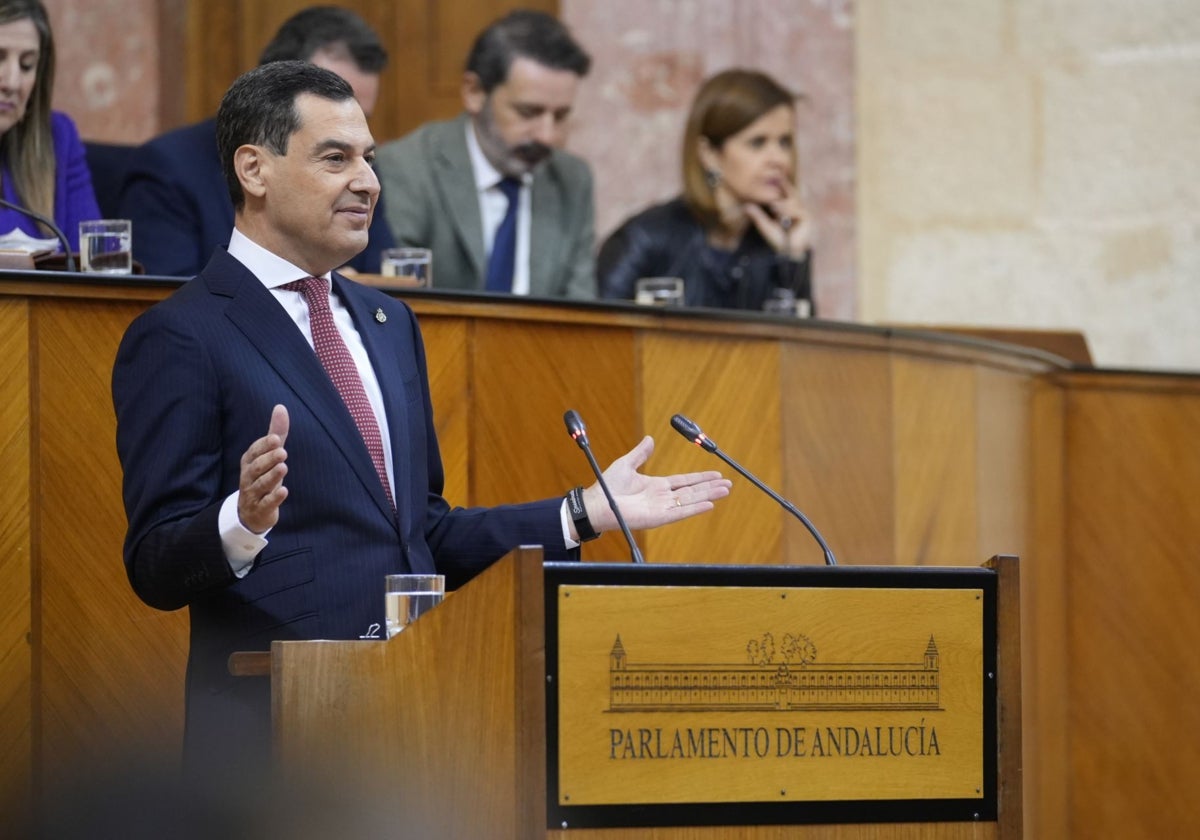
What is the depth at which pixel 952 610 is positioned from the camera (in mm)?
2291

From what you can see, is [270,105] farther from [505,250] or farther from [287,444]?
[505,250]

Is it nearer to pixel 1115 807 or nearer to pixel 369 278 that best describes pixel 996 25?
pixel 1115 807

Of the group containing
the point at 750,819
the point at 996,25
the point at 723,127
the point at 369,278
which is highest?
the point at 996,25

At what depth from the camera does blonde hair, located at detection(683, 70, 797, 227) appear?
5.36 meters

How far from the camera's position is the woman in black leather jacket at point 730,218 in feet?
17.3

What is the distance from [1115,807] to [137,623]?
9.09ft

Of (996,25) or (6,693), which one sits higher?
(996,25)

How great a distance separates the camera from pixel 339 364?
274 centimetres

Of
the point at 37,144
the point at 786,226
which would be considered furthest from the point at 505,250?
the point at 37,144

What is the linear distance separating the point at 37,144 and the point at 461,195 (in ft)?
4.07

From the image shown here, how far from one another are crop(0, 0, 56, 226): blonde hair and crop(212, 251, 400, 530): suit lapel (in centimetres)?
160

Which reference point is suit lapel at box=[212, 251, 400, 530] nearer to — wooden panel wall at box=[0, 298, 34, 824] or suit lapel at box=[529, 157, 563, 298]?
wooden panel wall at box=[0, 298, 34, 824]

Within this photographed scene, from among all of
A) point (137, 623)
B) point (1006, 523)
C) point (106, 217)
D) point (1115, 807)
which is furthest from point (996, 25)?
point (137, 623)

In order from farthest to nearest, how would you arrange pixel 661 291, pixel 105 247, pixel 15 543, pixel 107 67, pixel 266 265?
pixel 107 67 → pixel 661 291 → pixel 105 247 → pixel 15 543 → pixel 266 265
